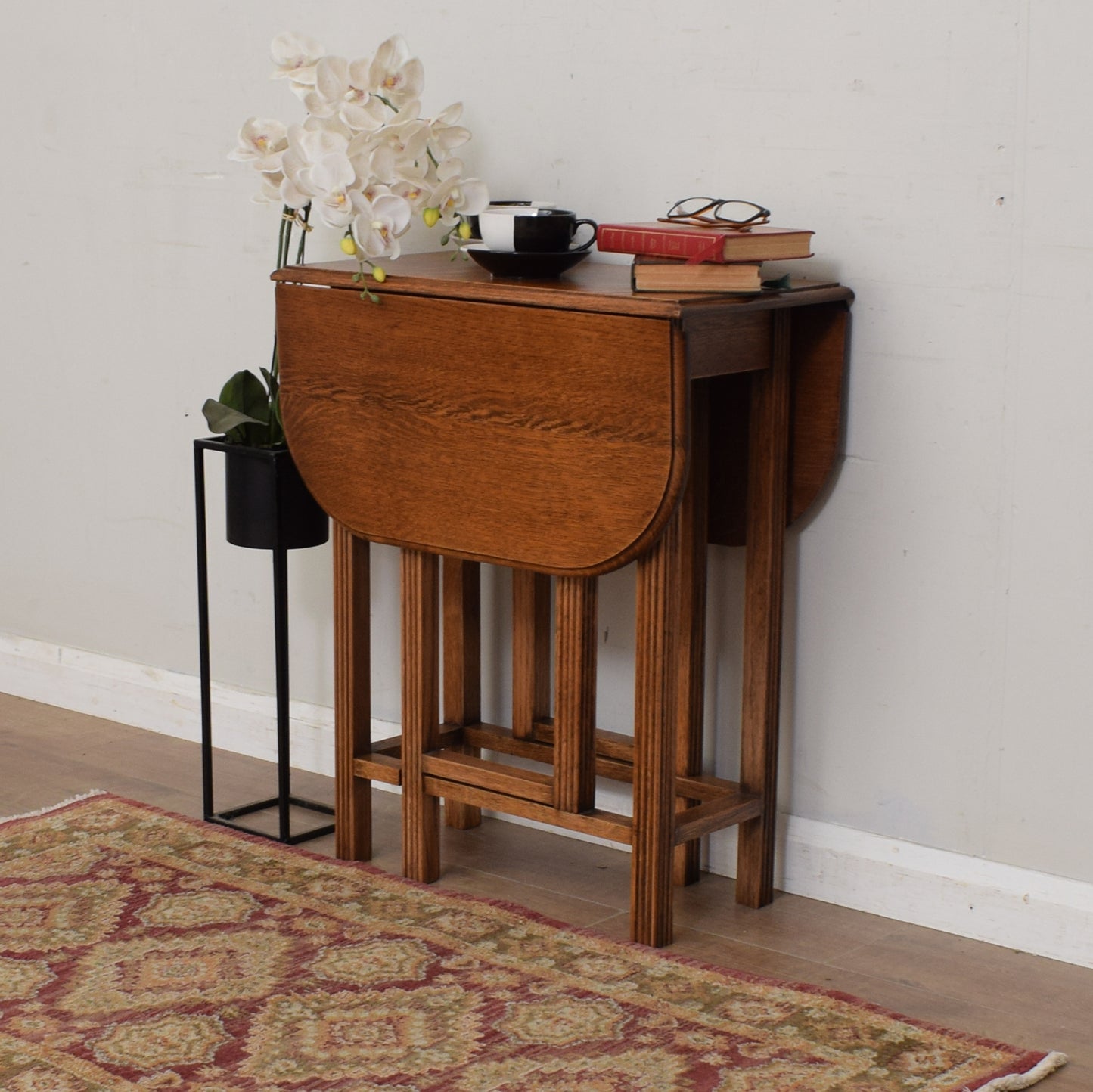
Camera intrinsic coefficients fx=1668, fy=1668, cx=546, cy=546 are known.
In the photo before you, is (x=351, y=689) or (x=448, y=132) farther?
(x=351, y=689)

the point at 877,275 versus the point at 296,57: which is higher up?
the point at 296,57

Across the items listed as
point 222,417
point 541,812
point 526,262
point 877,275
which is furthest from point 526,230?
point 541,812

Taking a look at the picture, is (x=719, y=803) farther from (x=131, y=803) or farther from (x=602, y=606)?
(x=131, y=803)

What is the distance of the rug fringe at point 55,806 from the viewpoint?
2779 millimetres

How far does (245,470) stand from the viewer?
266cm

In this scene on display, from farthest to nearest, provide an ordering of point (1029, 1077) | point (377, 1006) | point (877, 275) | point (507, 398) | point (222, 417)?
point (222, 417)
point (877, 275)
point (507, 398)
point (377, 1006)
point (1029, 1077)

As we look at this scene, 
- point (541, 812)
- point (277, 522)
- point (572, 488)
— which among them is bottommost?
point (541, 812)

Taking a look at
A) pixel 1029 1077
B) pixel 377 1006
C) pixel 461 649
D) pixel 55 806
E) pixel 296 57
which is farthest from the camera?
pixel 55 806

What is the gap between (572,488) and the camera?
2.19 m

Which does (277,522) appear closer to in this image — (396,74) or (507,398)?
(507,398)

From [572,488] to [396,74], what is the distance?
27.9 inches

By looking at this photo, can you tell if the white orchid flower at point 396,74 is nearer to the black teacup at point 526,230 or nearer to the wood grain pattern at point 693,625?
the black teacup at point 526,230

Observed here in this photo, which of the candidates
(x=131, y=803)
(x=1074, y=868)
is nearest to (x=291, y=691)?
(x=131, y=803)

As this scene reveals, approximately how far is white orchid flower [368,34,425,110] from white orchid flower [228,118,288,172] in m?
0.16
